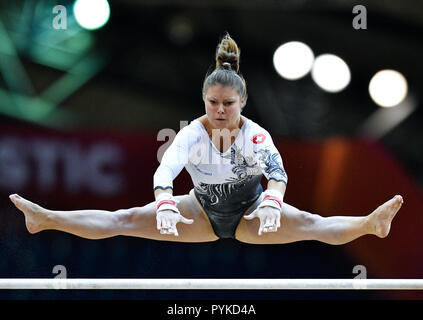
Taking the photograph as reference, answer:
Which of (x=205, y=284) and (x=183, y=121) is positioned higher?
(x=183, y=121)

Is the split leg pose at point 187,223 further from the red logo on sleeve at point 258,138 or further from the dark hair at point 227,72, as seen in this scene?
the dark hair at point 227,72

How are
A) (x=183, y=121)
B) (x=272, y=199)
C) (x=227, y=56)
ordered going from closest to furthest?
(x=272, y=199)
(x=227, y=56)
(x=183, y=121)

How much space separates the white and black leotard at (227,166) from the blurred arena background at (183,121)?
4.00 feet

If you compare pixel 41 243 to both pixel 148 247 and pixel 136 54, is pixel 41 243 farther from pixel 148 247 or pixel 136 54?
pixel 136 54

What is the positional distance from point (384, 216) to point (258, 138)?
0.88m

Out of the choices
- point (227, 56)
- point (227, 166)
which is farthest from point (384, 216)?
point (227, 56)

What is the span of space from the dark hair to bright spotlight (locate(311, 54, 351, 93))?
1.66 meters

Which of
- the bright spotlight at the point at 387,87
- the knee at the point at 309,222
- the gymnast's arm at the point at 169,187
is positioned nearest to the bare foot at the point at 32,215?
the gymnast's arm at the point at 169,187

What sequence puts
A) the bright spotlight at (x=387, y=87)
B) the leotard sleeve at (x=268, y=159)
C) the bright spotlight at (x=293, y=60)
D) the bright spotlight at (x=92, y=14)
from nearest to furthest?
1. the leotard sleeve at (x=268, y=159)
2. the bright spotlight at (x=92, y=14)
3. the bright spotlight at (x=293, y=60)
4. the bright spotlight at (x=387, y=87)

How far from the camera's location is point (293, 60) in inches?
211

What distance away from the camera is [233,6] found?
17.6 ft

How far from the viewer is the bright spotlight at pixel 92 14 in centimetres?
523

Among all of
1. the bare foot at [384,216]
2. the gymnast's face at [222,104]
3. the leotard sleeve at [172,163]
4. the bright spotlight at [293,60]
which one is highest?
the bright spotlight at [293,60]

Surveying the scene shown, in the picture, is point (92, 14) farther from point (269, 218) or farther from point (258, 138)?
point (269, 218)
